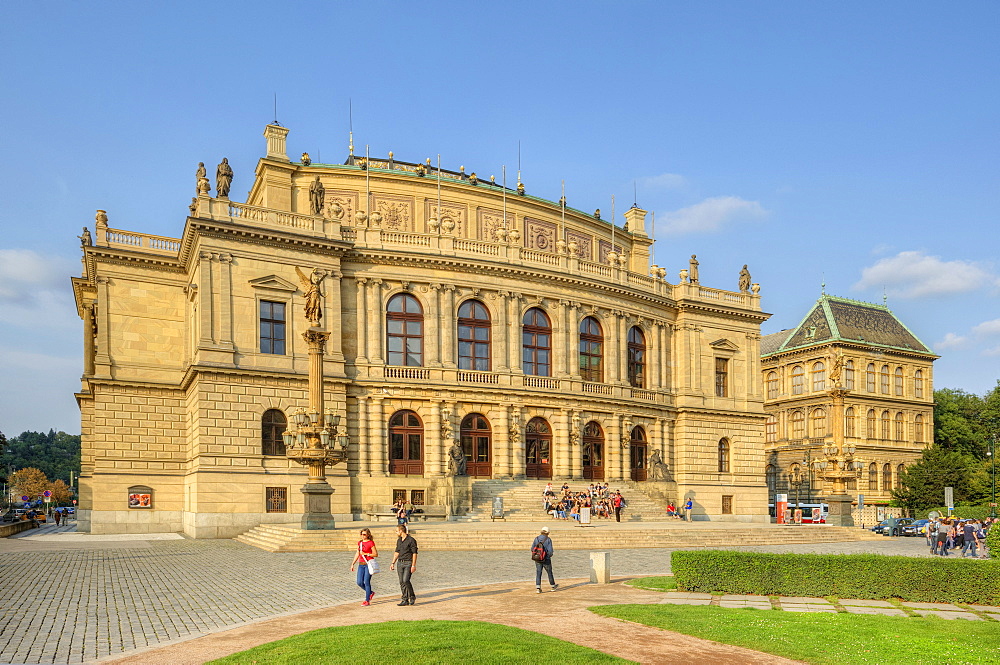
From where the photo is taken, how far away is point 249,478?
44.0 meters

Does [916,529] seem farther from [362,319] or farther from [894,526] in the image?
[362,319]

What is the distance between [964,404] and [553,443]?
6555 centimetres

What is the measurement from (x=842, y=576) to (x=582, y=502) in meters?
26.7

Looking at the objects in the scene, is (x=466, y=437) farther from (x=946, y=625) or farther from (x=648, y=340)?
(x=946, y=625)

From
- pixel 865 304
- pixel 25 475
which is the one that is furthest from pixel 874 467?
pixel 25 475

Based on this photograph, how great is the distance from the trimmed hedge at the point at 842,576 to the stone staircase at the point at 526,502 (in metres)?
25.5

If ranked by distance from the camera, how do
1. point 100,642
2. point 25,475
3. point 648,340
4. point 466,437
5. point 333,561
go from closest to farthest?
point 100,642
point 333,561
point 466,437
point 648,340
point 25,475

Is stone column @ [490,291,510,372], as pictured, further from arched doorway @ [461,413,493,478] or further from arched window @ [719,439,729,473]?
arched window @ [719,439,729,473]

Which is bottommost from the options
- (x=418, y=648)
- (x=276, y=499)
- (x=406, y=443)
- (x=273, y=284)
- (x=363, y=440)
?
(x=276, y=499)

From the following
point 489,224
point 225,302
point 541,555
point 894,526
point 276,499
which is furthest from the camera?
point 489,224

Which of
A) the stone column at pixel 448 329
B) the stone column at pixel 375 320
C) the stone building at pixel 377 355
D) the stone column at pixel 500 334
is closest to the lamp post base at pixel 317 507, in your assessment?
the stone building at pixel 377 355

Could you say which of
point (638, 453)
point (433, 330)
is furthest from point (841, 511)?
point (433, 330)

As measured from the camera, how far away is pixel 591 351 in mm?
57188

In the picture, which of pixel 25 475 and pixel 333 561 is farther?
pixel 25 475
